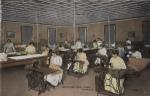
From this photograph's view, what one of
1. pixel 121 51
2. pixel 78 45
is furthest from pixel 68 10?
pixel 121 51

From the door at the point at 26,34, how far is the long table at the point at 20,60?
0.35 m

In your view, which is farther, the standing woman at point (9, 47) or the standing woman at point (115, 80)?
the standing woman at point (9, 47)

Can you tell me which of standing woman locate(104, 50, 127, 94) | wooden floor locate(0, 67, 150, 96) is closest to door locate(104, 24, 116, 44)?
standing woman locate(104, 50, 127, 94)

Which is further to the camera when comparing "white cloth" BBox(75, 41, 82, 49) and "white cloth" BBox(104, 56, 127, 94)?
"white cloth" BBox(75, 41, 82, 49)

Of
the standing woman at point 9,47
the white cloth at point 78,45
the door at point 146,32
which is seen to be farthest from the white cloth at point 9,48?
the door at point 146,32

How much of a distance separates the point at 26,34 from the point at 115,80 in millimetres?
1678

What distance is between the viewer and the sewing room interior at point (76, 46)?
10.1 ft

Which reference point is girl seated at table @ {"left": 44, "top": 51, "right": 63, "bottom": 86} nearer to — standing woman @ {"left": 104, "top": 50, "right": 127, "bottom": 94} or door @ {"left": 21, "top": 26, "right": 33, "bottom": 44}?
door @ {"left": 21, "top": 26, "right": 33, "bottom": 44}

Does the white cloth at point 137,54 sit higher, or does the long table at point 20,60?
the white cloth at point 137,54

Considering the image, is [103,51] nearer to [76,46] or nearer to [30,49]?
[76,46]

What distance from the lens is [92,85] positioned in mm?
3297

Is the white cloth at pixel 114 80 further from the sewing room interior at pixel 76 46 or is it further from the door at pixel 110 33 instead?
the door at pixel 110 33

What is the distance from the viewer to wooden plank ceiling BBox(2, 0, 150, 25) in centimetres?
317

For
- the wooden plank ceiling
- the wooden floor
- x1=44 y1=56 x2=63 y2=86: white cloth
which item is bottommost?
the wooden floor
